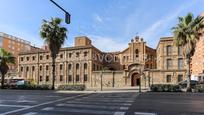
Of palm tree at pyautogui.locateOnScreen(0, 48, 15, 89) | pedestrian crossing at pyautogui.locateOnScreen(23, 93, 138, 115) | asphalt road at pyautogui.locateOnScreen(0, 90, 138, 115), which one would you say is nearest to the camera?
pedestrian crossing at pyautogui.locateOnScreen(23, 93, 138, 115)

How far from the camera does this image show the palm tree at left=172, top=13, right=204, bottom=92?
32719mm

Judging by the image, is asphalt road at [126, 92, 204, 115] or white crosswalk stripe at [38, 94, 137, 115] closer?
asphalt road at [126, 92, 204, 115]

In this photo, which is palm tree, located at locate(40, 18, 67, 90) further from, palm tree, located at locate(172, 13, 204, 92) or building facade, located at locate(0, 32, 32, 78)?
building facade, located at locate(0, 32, 32, 78)

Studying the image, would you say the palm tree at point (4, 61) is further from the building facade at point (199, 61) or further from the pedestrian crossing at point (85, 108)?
the building facade at point (199, 61)

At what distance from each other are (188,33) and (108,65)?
42556 mm

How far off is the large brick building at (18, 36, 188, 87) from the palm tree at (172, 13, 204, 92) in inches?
734

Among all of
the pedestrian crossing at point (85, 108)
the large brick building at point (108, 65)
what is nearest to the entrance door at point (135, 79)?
the large brick building at point (108, 65)

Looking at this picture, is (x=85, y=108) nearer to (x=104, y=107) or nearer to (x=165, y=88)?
(x=104, y=107)

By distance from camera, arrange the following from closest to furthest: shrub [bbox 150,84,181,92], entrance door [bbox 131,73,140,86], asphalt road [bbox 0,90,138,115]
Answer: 1. asphalt road [bbox 0,90,138,115]
2. shrub [bbox 150,84,181,92]
3. entrance door [bbox 131,73,140,86]

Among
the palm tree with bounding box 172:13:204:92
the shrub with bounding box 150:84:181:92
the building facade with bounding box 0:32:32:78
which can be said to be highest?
the building facade with bounding box 0:32:32:78

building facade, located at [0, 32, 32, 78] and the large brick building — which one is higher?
building facade, located at [0, 32, 32, 78]

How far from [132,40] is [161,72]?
20.4 metres

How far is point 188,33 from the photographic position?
33062 millimetres

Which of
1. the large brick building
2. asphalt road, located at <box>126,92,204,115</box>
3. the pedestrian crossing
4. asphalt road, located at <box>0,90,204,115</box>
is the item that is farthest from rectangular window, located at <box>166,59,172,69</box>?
the pedestrian crossing
